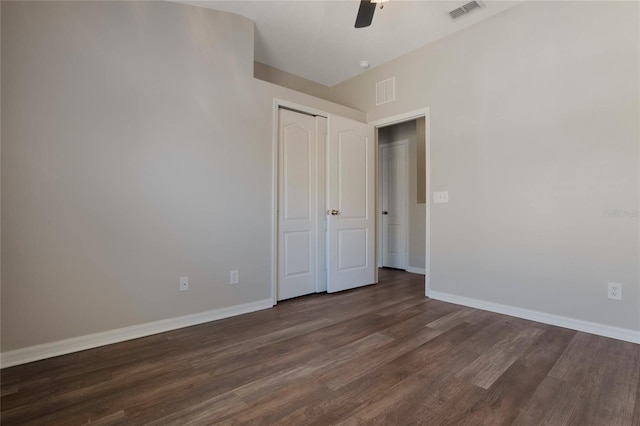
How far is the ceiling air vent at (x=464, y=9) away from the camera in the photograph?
2.74 meters

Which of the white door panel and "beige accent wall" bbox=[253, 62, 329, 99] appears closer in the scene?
the white door panel

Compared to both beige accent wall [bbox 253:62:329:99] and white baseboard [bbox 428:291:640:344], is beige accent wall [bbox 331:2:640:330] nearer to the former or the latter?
white baseboard [bbox 428:291:640:344]

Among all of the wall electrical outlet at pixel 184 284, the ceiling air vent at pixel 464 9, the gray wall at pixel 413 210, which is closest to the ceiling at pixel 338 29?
the ceiling air vent at pixel 464 9

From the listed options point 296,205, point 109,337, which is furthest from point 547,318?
point 109,337

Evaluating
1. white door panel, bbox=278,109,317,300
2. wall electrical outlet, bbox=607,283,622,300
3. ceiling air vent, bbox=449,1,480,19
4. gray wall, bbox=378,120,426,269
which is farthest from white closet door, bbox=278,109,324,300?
wall electrical outlet, bbox=607,283,622,300

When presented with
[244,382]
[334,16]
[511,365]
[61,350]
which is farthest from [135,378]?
[334,16]

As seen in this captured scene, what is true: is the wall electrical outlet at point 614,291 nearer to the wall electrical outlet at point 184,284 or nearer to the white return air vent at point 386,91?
the white return air vent at point 386,91

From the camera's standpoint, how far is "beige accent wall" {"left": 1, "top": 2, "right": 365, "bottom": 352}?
196 cm

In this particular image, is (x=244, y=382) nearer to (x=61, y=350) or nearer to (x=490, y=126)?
(x=61, y=350)

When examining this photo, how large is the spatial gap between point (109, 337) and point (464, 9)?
159 inches

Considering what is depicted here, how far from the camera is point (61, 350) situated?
2.05 meters

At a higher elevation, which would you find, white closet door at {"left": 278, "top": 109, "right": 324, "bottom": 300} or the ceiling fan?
the ceiling fan

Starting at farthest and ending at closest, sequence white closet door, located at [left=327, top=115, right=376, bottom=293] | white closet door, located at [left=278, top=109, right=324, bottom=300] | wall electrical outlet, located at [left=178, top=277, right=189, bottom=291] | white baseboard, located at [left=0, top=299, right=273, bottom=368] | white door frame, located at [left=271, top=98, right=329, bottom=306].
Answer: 1. white closet door, located at [left=327, top=115, right=376, bottom=293]
2. white closet door, located at [left=278, top=109, right=324, bottom=300]
3. white door frame, located at [left=271, top=98, right=329, bottom=306]
4. wall electrical outlet, located at [left=178, top=277, right=189, bottom=291]
5. white baseboard, located at [left=0, top=299, right=273, bottom=368]

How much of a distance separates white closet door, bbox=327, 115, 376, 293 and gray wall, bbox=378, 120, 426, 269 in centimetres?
121
